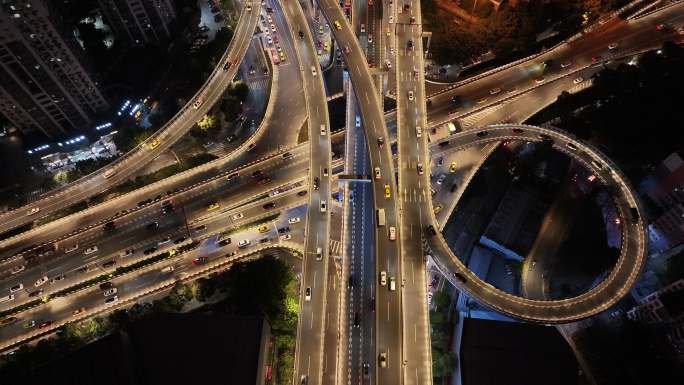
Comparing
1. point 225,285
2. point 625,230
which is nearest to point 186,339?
point 225,285

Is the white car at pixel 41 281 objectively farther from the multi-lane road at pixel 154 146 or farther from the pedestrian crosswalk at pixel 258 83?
the pedestrian crosswalk at pixel 258 83

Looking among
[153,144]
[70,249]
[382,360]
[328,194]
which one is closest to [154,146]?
[153,144]

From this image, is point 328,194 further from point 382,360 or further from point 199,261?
point 382,360

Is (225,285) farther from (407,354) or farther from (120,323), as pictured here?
(407,354)

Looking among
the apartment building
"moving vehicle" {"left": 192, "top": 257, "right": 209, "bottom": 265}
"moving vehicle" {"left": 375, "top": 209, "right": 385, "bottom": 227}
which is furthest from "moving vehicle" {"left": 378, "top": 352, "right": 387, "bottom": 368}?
the apartment building

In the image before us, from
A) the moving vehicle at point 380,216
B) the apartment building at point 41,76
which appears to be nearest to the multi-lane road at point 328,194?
the moving vehicle at point 380,216

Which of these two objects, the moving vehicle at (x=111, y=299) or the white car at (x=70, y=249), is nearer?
the moving vehicle at (x=111, y=299)

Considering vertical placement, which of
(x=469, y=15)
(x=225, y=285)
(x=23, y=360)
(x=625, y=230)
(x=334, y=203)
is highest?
(x=469, y=15)

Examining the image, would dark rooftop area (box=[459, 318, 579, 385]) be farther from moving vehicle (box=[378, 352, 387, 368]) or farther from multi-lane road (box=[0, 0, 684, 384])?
moving vehicle (box=[378, 352, 387, 368])

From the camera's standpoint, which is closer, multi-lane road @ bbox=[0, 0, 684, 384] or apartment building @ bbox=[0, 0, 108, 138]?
multi-lane road @ bbox=[0, 0, 684, 384]

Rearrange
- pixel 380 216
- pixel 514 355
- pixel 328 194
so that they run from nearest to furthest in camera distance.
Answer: pixel 514 355, pixel 380 216, pixel 328 194

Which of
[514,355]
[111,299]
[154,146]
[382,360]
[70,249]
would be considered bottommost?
[382,360]
